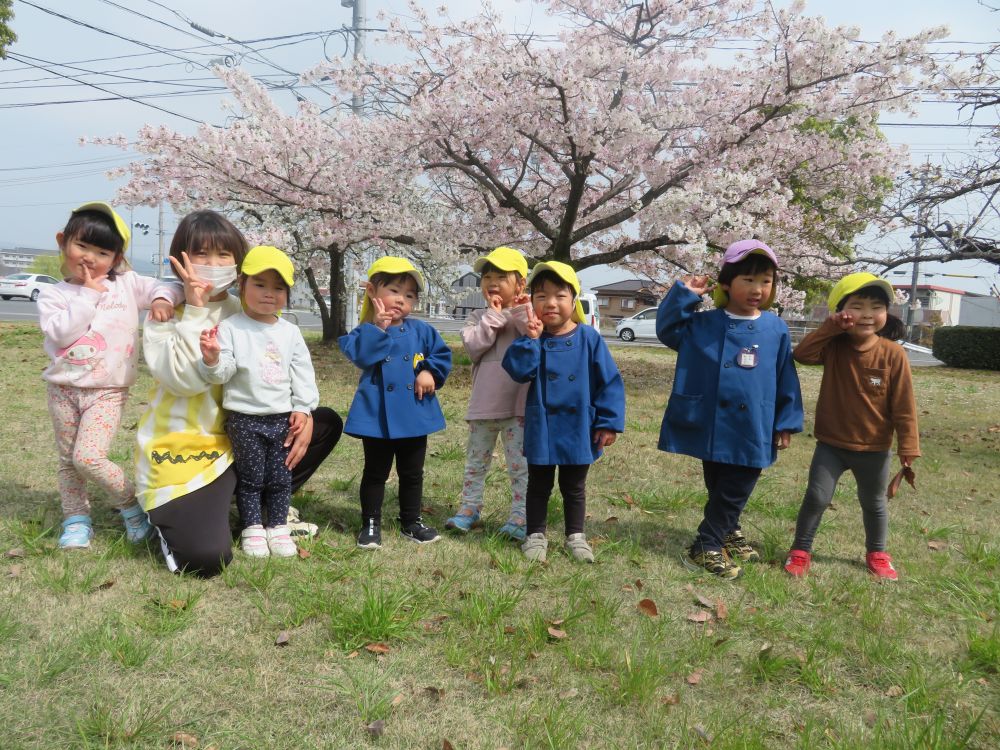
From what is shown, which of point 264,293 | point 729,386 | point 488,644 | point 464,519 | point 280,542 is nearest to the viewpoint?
point 488,644

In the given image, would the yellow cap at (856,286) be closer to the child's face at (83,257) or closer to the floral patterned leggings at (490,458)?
the floral patterned leggings at (490,458)

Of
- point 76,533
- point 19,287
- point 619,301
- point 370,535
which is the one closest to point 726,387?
point 370,535

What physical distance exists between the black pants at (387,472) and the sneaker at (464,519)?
0.28m

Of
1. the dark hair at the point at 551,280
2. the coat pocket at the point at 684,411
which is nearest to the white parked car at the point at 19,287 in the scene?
the dark hair at the point at 551,280

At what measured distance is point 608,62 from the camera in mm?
9852

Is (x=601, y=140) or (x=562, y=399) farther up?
(x=601, y=140)

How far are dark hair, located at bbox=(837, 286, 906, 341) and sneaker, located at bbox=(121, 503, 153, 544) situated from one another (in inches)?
151

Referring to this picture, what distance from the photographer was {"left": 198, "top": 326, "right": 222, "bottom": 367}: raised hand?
306 cm

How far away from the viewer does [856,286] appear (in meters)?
3.46

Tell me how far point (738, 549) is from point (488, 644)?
72.5 inches

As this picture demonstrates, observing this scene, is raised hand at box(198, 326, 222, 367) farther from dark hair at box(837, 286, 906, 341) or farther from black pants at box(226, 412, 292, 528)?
dark hair at box(837, 286, 906, 341)

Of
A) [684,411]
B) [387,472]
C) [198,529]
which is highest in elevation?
[684,411]

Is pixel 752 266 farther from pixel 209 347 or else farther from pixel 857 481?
pixel 209 347

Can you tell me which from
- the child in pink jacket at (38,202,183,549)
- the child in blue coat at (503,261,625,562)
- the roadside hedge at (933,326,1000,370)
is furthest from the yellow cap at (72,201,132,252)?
the roadside hedge at (933,326,1000,370)
